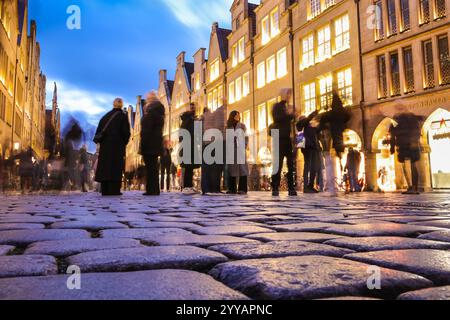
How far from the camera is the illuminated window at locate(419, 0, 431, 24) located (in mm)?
17453

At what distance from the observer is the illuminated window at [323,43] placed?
22188mm

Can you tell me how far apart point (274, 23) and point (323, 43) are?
5782mm

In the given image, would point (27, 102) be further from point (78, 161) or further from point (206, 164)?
point (206, 164)

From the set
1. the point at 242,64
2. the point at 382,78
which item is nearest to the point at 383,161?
the point at 382,78

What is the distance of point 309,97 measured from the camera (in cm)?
2352

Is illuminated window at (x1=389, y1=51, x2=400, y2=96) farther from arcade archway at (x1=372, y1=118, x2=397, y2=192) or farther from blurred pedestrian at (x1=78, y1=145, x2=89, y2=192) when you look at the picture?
blurred pedestrian at (x1=78, y1=145, x2=89, y2=192)

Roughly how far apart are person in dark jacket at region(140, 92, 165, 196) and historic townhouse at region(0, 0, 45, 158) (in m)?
11.6

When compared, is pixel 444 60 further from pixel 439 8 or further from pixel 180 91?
pixel 180 91

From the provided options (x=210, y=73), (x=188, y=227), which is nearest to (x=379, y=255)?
(x=188, y=227)

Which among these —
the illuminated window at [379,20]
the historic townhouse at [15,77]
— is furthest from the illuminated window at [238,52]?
the historic townhouse at [15,77]

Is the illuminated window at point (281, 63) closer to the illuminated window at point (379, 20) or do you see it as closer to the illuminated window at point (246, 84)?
the illuminated window at point (246, 84)

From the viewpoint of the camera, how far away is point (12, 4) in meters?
29.2

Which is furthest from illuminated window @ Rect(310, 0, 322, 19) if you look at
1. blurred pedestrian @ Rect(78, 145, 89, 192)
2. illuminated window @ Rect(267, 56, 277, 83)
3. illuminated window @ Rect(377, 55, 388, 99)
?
blurred pedestrian @ Rect(78, 145, 89, 192)

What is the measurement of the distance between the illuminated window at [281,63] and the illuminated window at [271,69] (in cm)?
43
